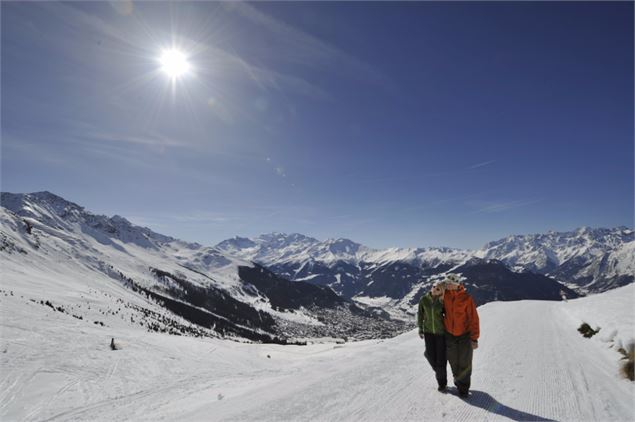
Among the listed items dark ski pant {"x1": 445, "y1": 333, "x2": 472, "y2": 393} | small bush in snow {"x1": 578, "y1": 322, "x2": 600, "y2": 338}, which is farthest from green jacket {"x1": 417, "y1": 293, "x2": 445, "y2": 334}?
small bush in snow {"x1": 578, "y1": 322, "x2": 600, "y2": 338}

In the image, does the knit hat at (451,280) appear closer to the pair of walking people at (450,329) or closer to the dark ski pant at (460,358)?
the pair of walking people at (450,329)

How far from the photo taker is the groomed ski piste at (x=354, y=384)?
6426mm

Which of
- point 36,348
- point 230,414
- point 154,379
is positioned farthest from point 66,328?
point 230,414

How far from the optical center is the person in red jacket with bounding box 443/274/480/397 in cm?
696

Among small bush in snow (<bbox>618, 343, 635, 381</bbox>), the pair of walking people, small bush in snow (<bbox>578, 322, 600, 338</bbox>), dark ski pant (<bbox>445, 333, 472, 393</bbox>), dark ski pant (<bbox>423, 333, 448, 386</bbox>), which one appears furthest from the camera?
small bush in snow (<bbox>578, 322, 600, 338</bbox>)

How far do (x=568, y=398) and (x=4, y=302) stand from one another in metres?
35.7

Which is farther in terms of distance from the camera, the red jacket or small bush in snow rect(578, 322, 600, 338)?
small bush in snow rect(578, 322, 600, 338)

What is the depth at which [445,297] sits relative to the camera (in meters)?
7.37

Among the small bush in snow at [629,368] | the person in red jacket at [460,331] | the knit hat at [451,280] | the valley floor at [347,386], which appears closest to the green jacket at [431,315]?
the person in red jacket at [460,331]

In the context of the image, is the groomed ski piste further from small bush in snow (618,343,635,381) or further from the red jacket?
the red jacket

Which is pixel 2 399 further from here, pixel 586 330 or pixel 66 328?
pixel 586 330

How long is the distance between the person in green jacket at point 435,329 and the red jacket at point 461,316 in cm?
21

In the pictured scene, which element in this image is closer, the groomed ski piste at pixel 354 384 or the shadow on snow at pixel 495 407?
the shadow on snow at pixel 495 407

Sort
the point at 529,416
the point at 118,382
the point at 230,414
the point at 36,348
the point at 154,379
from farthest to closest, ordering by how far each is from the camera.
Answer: the point at 36,348, the point at 154,379, the point at 118,382, the point at 230,414, the point at 529,416
